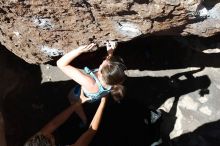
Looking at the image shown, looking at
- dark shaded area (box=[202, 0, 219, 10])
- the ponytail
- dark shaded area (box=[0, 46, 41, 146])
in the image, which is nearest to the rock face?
dark shaded area (box=[202, 0, 219, 10])

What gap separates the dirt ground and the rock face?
54 cm

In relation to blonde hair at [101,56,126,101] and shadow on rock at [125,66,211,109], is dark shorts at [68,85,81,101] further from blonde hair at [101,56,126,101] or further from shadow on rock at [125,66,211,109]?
shadow on rock at [125,66,211,109]

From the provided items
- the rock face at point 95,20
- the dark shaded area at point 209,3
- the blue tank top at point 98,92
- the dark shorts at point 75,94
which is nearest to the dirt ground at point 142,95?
the dark shorts at point 75,94

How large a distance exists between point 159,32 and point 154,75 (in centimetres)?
97

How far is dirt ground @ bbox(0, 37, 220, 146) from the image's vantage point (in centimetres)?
342

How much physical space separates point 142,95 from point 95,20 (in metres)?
1.15

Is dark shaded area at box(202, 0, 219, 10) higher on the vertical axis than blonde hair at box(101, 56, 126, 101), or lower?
higher

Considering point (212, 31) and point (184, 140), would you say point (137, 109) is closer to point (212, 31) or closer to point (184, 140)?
point (184, 140)

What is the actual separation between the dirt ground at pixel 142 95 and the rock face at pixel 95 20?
0.54 m

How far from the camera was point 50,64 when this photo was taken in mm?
3686

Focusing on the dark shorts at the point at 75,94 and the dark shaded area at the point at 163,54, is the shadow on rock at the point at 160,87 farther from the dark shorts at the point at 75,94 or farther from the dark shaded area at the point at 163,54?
the dark shorts at the point at 75,94

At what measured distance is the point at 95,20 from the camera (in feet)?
8.86

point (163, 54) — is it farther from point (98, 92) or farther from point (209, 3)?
point (209, 3)

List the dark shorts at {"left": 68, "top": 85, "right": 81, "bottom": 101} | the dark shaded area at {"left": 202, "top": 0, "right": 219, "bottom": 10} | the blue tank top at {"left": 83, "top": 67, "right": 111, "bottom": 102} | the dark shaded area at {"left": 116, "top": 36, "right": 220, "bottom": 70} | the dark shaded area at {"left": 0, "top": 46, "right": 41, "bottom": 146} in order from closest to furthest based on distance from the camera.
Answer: the dark shaded area at {"left": 202, "top": 0, "right": 219, "bottom": 10}
the blue tank top at {"left": 83, "top": 67, "right": 111, "bottom": 102}
the dark shorts at {"left": 68, "top": 85, "right": 81, "bottom": 101}
the dark shaded area at {"left": 0, "top": 46, "right": 41, "bottom": 146}
the dark shaded area at {"left": 116, "top": 36, "right": 220, "bottom": 70}
